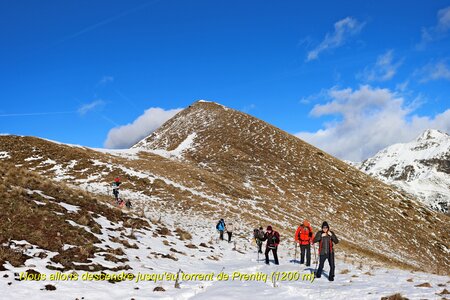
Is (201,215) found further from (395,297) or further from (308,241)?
(395,297)

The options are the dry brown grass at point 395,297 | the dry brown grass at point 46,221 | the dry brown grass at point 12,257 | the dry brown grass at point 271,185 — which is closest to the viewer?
the dry brown grass at point 395,297

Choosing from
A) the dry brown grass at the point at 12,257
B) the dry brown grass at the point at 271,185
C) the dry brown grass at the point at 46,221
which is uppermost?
the dry brown grass at the point at 271,185

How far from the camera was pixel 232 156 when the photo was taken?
2879 inches

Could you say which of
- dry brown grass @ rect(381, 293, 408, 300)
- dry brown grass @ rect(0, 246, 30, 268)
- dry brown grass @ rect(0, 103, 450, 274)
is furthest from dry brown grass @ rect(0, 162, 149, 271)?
dry brown grass @ rect(381, 293, 408, 300)

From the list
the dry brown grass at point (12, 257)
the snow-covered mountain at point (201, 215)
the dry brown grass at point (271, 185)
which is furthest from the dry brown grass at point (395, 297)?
the dry brown grass at point (271, 185)

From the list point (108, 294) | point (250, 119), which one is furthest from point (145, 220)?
point (250, 119)

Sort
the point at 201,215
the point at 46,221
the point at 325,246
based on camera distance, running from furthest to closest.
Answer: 1. the point at 201,215
2. the point at 46,221
3. the point at 325,246

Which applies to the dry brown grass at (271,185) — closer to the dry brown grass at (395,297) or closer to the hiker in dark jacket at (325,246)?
the hiker in dark jacket at (325,246)

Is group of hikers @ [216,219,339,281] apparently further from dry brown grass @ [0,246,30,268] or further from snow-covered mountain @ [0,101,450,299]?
dry brown grass @ [0,246,30,268]

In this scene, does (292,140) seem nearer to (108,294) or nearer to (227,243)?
(227,243)


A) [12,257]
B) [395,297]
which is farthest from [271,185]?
[12,257]

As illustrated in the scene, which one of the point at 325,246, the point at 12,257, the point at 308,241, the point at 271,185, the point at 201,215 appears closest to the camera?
the point at 12,257

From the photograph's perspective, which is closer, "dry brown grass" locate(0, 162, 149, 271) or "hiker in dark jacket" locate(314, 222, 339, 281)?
"dry brown grass" locate(0, 162, 149, 271)

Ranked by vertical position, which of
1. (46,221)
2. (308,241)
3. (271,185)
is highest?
(271,185)
